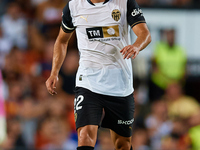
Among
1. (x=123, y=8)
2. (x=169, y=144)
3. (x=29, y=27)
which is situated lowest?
(x=169, y=144)

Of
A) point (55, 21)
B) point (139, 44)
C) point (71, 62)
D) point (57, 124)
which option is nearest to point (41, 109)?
point (57, 124)

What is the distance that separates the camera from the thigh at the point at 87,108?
13.1ft

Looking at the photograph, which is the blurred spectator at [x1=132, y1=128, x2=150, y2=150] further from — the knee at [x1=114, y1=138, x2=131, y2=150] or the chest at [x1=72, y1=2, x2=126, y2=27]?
the chest at [x1=72, y1=2, x2=126, y2=27]

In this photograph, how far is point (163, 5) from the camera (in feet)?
31.5

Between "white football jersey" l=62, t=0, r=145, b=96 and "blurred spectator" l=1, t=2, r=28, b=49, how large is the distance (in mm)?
4750

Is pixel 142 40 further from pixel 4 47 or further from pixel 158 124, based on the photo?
pixel 4 47

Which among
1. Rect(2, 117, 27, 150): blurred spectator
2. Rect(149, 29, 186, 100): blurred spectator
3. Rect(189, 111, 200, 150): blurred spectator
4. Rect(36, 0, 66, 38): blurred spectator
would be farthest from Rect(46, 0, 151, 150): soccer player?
Rect(149, 29, 186, 100): blurred spectator

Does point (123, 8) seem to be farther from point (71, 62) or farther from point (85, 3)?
point (71, 62)

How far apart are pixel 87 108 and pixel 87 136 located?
31 centimetres

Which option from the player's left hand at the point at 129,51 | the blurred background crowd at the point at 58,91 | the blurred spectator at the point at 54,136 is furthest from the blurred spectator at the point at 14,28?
the player's left hand at the point at 129,51

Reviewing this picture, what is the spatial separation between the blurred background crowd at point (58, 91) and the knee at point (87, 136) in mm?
2731

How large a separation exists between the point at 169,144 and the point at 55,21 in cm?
372

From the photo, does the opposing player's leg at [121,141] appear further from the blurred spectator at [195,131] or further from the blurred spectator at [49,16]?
the blurred spectator at [49,16]

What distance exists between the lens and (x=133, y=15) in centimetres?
414
